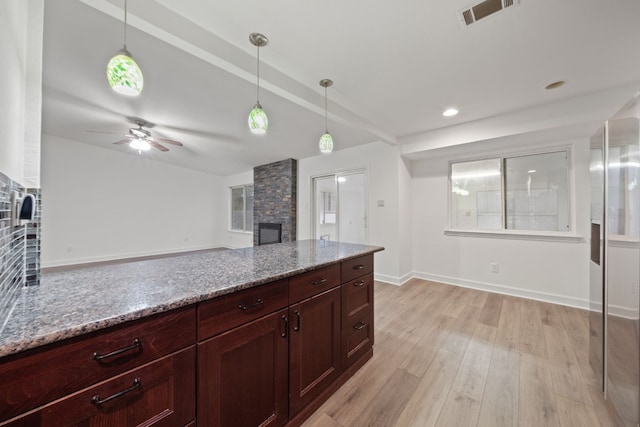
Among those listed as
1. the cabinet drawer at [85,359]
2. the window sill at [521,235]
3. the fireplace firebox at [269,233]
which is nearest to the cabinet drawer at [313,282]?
the cabinet drawer at [85,359]

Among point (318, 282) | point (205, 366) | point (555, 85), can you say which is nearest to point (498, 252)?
point (555, 85)

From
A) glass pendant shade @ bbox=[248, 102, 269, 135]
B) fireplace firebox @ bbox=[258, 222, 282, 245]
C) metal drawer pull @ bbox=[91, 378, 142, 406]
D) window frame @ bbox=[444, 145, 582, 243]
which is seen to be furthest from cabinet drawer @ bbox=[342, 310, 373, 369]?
fireplace firebox @ bbox=[258, 222, 282, 245]

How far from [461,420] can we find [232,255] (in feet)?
5.85

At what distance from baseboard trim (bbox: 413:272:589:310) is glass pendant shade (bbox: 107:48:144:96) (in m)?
4.48

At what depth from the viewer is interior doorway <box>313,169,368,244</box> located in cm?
471

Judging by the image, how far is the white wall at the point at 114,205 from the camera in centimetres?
554

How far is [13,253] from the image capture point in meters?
0.93

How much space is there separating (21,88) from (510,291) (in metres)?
5.03

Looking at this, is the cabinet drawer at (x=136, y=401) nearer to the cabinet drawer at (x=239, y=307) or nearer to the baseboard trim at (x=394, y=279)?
the cabinet drawer at (x=239, y=307)

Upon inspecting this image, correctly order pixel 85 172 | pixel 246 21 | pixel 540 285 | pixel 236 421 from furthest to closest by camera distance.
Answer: pixel 85 172
pixel 540 285
pixel 246 21
pixel 236 421

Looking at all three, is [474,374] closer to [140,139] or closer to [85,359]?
[85,359]

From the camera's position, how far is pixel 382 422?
1.47 metres

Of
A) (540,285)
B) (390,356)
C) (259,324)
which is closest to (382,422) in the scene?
(390,356)

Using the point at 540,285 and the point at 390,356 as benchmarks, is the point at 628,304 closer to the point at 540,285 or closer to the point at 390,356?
the point at 390,356
